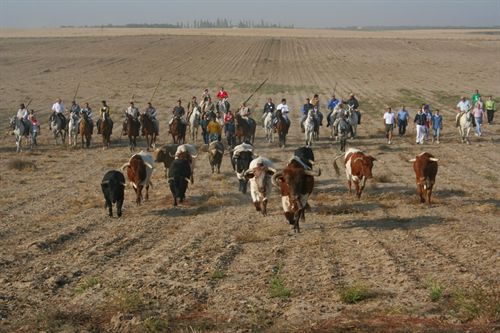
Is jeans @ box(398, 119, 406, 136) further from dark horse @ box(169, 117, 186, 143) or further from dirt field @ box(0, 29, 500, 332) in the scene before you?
dark horse @ box(169, 117, 186, 143)

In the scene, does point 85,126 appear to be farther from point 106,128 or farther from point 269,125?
point 269,125

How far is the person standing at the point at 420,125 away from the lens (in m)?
25.8

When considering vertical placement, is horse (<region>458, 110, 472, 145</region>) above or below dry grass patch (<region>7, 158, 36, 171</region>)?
above

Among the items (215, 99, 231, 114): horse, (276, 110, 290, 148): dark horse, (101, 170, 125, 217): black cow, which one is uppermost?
(215, 99, 231, 114): horse

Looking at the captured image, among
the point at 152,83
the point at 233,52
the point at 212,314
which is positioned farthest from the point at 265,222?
the point at 233,52

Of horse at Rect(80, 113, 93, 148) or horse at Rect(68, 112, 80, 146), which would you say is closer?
horse at Rect(80, 113, 93, 148)

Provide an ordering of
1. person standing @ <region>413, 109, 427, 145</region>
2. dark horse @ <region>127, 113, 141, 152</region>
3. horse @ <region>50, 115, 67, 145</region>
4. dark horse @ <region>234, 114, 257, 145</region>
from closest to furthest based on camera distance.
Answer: dark horse @ <region>234, 114, 257, 145</region>
dark horse @ <region>127, 113, 141, 152</region>
person standing @ <region>413, 109, 427, 145</region>
horse @ <region>50, 115, 67, 145</region>

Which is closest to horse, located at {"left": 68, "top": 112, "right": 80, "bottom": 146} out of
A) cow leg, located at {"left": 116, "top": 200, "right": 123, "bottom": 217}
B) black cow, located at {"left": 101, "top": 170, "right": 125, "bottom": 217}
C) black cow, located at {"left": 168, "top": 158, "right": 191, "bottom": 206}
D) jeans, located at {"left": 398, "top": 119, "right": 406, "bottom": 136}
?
black cow, located at {"left": 168, "top": 158, "right": 191, "bottom": 206}

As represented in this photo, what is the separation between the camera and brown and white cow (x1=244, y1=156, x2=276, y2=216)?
13.9 metres

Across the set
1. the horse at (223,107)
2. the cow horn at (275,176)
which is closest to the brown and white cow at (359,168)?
the cow horn at (275,176)

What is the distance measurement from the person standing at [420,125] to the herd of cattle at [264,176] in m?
9.69

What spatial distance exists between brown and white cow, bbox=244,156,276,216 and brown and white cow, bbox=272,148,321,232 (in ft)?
2.40

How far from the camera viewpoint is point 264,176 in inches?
547

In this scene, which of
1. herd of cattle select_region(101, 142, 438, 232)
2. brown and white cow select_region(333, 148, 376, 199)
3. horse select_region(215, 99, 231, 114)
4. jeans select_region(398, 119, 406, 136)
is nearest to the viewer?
herd of cattle select_region(101, 142, 438, 232)
